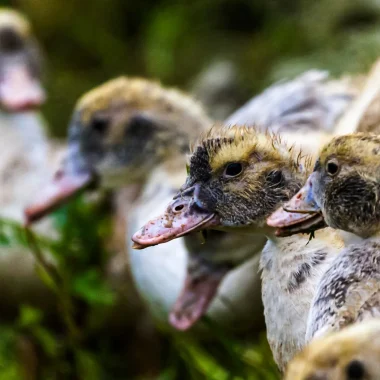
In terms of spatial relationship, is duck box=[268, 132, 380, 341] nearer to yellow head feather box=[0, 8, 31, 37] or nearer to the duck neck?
the duck neck

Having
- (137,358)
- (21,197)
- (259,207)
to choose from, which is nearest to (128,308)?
(137,358)

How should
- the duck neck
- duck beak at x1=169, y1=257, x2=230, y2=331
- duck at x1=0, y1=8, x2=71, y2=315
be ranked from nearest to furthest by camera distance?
1. the duck neck
2. duck beak at x1=169, y1=257, x2=230, y2=331
3. duck at x1=0, y1=8, x2=71, y2=315

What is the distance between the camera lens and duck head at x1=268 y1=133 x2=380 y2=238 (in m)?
1.72

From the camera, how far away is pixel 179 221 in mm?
2041

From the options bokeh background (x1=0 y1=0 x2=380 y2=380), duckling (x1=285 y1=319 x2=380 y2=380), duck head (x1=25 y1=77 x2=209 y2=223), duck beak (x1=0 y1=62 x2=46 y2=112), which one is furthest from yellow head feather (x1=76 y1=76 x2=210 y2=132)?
duckling (x1=285 y1=319 x2=380 y2=380)

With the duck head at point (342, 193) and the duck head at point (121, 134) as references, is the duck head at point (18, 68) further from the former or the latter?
the duck head at point (342, 193)

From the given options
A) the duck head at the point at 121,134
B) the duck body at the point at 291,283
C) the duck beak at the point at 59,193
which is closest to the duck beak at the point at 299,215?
the duck body at the point at 291,283

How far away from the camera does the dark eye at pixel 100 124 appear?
3.17 meters

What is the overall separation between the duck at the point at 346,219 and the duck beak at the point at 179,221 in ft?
0.82

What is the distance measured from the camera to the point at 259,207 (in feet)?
6.62

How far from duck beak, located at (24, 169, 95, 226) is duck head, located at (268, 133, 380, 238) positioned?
57.3 inches

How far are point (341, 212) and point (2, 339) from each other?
1.94 meters

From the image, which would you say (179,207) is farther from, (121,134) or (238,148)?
(121,134)

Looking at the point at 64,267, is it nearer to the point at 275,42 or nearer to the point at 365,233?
the point at 365,233
